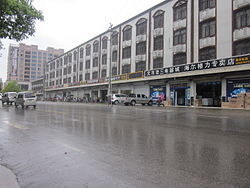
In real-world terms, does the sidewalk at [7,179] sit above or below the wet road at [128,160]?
below

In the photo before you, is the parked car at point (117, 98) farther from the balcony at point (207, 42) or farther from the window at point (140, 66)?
the balcony at point (207, 42)

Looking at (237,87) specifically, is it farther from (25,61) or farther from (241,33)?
(25,61)

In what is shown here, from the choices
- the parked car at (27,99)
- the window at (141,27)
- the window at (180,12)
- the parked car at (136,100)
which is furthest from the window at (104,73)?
the parked car at (27,99)

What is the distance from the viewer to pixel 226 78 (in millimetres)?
24312

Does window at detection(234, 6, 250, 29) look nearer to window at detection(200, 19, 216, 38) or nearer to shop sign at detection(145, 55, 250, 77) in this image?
window at detection(200, 19, 216, 38)

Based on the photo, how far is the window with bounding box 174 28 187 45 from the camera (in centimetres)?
2925

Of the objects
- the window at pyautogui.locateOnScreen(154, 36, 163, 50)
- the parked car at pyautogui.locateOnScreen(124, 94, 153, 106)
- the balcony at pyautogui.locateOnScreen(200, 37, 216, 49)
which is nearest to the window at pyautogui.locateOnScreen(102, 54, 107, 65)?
the window at pyautogui.locateOnScreen(154, 36, 163, 50)

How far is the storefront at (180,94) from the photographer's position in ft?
94.5

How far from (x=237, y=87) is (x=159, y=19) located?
17421 mm

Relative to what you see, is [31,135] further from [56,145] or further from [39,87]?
[39,87]

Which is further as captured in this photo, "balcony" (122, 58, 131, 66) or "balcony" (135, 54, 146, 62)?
"balcony" (122, 58, 131, 66)

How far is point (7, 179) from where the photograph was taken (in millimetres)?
3408

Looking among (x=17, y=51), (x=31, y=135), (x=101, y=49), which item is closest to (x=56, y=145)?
(x=31, y=135)

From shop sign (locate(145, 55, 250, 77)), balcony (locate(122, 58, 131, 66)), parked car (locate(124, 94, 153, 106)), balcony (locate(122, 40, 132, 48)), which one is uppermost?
balcony (locate(122, 40, 132, 48))
